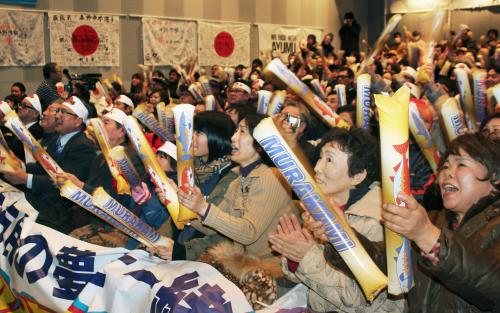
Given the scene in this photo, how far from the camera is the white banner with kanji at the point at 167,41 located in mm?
12828

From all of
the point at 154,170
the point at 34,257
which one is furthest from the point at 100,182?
the point at 154,170

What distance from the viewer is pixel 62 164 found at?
423 cm

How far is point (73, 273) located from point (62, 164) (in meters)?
1.42

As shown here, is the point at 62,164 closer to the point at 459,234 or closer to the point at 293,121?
the point at 293,121

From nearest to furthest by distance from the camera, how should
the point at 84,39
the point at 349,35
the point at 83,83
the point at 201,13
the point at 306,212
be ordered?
the point at 306,212 < the point at 83,83 < the point at 84,39 < the point at 201,13 < the point at 349,35

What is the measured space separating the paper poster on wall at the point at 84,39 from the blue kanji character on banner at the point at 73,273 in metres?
9.17

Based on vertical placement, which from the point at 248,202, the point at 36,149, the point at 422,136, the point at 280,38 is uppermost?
the point at 280,38

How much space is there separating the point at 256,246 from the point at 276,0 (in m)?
13.1

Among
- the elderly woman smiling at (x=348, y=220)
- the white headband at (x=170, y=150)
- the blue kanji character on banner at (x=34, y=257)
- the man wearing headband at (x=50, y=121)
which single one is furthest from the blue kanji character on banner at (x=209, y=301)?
the man wearing headband at (x=50, y=121)

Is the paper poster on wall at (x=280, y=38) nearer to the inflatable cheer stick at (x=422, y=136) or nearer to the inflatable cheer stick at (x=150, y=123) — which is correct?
the inflatable cheer stick at (x=150, y=123)

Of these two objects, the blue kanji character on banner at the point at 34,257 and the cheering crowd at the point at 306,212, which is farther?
the blue kanji character on banner at the point at 34,257

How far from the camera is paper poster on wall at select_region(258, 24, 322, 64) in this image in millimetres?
14922

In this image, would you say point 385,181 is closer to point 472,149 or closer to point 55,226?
point 472,149

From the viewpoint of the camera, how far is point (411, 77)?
556cm
